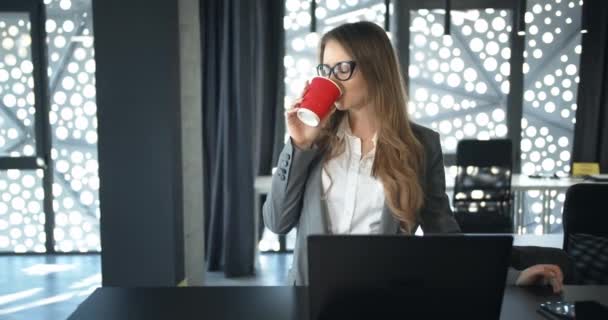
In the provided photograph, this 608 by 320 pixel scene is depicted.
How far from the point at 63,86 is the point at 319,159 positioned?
4073 mm

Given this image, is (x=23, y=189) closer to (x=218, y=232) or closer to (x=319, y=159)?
(x=218, y=232)

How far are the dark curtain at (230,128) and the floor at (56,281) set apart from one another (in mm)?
239

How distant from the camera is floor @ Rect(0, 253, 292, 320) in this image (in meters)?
3.36

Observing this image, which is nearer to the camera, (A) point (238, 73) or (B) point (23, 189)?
(A) point (238, 73)

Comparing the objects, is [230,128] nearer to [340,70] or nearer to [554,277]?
[340,70]

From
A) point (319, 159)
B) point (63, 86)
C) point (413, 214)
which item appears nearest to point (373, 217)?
point (413, 214)

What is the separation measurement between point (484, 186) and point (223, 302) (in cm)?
330

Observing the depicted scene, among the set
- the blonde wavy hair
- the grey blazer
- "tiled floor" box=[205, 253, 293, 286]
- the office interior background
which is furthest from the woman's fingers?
the office interior background

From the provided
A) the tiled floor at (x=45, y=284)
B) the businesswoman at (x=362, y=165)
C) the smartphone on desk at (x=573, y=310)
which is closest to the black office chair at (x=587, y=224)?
the businesswoman at (x=362, y=165)

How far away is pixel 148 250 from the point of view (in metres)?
2.72

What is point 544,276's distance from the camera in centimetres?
128

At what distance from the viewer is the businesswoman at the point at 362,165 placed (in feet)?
4.29

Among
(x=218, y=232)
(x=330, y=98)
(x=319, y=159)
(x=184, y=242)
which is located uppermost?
(x=330, y=98)

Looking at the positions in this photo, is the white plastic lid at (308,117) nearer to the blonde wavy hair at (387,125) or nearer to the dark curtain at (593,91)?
the blonde wavy hair at (387,125)
